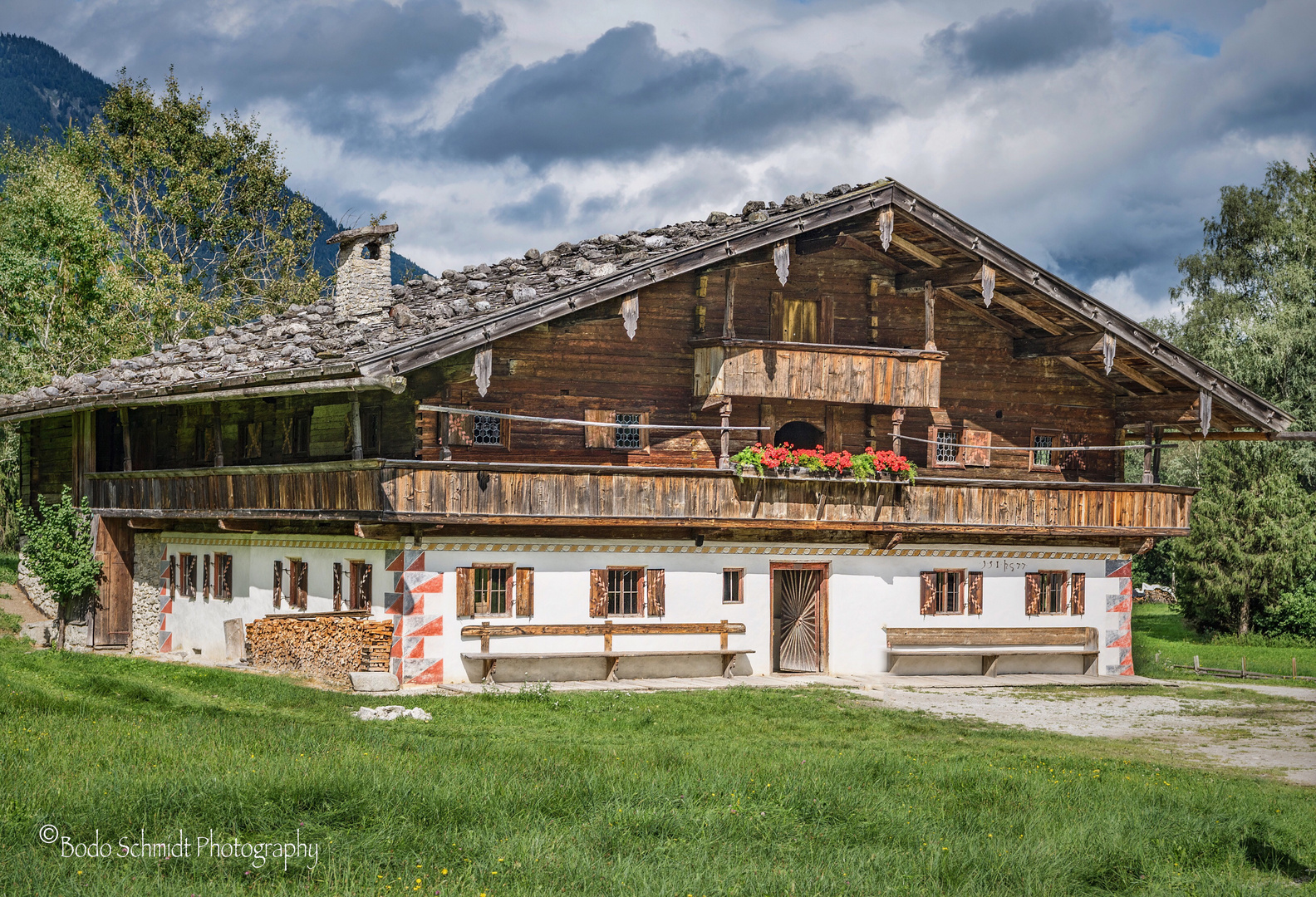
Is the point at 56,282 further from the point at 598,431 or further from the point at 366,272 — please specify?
the point at 598,431

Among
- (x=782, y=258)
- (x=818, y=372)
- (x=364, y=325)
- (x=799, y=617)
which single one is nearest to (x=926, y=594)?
(x=799, y=617)

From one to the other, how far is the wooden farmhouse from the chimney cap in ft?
0.28

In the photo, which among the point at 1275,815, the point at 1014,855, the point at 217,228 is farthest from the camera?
the point at 217,228

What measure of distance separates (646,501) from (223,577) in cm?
1072

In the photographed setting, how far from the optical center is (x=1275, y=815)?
14.1 m

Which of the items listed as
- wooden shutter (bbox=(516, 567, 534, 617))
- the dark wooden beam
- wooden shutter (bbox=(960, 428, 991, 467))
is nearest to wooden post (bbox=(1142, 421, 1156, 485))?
wooden shutter (bbox=(960, 428, 991, 467))

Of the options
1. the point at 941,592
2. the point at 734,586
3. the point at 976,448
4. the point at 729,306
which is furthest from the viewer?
the point at 976,448

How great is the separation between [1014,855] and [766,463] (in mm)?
14869

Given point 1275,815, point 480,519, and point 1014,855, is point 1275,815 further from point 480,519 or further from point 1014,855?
point 480,519

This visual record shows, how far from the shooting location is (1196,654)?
37.3 metres

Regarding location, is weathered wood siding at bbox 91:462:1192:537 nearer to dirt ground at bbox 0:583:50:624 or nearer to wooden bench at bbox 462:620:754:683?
wooden bench at bbox 462:620:754:683

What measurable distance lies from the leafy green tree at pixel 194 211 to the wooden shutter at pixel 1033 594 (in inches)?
1248

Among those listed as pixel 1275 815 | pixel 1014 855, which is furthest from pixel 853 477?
pixel 1014 855

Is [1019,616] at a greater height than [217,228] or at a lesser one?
lesser
